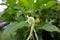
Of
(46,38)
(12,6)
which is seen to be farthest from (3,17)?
(46,38)

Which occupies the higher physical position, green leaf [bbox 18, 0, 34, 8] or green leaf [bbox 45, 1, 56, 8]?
green leaf [bbox 18, 0, 34, 8]

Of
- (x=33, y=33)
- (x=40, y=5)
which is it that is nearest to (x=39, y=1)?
(x=40, y=5)

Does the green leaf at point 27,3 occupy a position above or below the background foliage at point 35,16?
above

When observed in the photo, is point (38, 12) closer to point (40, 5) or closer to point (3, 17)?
point (40, 5)

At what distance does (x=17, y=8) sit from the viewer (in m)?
0.53

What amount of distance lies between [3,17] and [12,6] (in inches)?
2.2

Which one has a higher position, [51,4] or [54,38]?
[51,4]

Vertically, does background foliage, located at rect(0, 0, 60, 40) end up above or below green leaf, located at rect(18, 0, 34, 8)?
below

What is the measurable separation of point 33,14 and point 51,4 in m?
0.08

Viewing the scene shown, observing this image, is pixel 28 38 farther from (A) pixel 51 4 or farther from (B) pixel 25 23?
(A) pixel 51 4

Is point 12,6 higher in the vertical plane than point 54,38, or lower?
higher

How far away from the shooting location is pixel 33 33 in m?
0.48

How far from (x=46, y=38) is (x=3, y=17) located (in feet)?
0.61

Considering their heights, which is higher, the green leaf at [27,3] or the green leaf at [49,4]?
the green leaf at [27,3]
